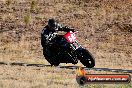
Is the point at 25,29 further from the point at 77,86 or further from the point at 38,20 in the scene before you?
the point at 77,86

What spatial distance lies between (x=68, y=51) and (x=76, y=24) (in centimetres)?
1974

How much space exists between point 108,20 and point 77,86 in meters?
25.3

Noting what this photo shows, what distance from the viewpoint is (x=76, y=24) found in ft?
125

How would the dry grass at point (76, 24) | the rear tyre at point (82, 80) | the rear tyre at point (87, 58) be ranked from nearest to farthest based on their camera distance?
the rear tyre at point (82, 80) → the rear tyre at point (87, 58) → the dry grass at point (76, 24)

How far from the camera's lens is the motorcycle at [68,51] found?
1825 centimetres

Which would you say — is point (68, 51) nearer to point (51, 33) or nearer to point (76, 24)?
point (51, 33)

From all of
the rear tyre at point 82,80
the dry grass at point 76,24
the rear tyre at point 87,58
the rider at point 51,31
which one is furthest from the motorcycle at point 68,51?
the dry grass at point 76,24

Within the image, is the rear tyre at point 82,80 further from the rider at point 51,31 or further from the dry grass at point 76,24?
the dry grass at point 76,24

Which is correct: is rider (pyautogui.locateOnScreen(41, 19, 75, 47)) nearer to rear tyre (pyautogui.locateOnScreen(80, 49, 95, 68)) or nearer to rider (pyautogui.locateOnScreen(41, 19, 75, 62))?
rider (pyautogui.locateOnScreen(41, 19, 75, 62))

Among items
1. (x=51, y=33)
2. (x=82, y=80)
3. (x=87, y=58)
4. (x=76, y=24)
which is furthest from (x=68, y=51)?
(x=76, y=24)

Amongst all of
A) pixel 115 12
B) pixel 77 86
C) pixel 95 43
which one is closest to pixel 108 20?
pixel 115 12

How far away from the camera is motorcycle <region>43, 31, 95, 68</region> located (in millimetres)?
18250

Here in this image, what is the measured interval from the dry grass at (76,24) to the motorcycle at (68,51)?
11224 millimetres

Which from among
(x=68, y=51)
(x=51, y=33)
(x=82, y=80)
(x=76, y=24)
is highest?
(x=82, y=80)
